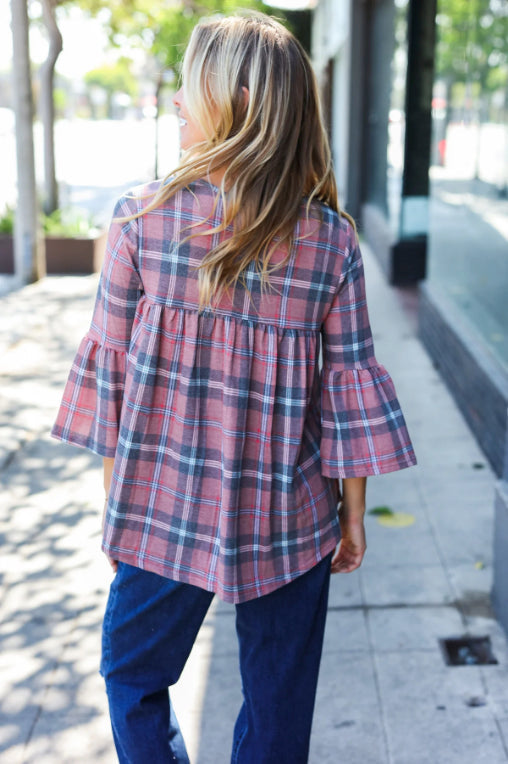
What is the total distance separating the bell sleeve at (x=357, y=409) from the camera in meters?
1.86

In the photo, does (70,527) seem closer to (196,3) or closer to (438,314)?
(438,314)

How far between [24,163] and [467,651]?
8.49 metres

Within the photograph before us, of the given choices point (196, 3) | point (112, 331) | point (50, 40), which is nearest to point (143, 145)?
point (196, 3)

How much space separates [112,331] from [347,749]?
157cm

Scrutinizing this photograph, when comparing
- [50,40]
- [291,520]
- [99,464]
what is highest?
[50,40]

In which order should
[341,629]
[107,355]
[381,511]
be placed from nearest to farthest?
[107,355]
[341,629]
[381,511]

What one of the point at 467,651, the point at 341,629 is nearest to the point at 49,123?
the point at 341,629

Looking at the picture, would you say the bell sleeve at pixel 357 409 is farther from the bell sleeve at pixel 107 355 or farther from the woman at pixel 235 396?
the bell sleeve at pixel 107 355

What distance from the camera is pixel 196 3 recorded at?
18406mm

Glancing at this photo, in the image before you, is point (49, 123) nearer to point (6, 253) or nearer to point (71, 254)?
point (6, 253)

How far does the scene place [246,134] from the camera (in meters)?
1.64

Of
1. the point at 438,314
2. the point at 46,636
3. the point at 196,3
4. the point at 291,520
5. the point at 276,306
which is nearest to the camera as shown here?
the point at 276,306

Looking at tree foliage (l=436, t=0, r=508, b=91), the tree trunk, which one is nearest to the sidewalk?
tree foliage (l=436, t=0, r=508, b=91)

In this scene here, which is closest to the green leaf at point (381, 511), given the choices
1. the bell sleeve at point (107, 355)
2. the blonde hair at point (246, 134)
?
the bell sleeve at point (107, 355)
